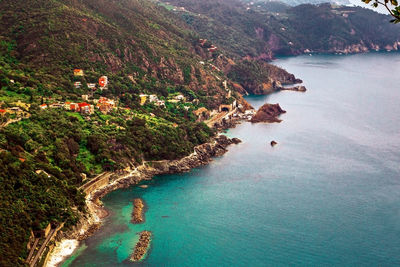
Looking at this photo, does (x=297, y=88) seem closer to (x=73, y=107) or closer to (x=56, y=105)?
(x=73, y=107)

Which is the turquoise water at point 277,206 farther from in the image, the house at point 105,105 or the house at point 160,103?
the house at point 105,105

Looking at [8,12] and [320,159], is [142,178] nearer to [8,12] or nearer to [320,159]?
→ [320,159]

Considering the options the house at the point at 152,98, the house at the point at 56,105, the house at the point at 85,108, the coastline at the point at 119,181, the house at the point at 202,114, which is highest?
the house at the point at 56,105

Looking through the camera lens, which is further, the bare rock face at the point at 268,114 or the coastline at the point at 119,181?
the bare rock face at the point at 268,114

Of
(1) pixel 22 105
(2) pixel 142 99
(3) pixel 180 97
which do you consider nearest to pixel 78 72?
(2) pixel 142 99

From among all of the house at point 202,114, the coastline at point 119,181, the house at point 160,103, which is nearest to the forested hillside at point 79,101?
the house at point 160,103

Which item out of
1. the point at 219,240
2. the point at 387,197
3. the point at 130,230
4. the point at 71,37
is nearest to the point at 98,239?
the point at 130,230
